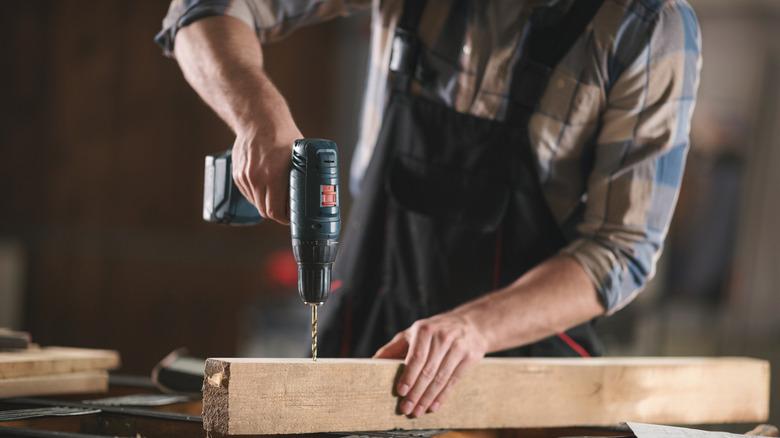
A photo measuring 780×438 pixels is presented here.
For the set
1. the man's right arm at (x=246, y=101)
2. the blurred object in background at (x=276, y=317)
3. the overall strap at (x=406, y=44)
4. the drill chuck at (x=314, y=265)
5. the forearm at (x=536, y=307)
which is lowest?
the blurred object in background at (x=276, y=317)

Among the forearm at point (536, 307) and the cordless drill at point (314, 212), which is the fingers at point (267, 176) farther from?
the forearm at point (536, 307)

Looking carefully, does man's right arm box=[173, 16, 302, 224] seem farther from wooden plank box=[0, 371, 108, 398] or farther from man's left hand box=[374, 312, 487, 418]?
wooden plank box=[0, 371, 108, 398]

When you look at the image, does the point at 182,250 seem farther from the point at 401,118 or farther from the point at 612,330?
the point at 401,118

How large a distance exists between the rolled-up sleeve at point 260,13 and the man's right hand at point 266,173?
34cm

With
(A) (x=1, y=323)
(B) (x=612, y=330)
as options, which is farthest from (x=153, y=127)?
(B) (x=612, y=330)

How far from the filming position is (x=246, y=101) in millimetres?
1158

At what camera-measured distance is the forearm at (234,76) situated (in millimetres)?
1112

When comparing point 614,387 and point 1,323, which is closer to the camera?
point 614,387

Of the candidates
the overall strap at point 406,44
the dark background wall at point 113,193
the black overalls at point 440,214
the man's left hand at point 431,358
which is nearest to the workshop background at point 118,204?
the dark background wall at point 113,193

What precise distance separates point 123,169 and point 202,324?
1001 mm

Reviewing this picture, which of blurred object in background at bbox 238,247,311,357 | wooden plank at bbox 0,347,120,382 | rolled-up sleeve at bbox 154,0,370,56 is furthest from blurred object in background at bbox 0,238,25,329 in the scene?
rolled-up sleeve at bbox 154,0,370,56

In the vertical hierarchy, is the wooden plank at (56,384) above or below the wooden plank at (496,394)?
below

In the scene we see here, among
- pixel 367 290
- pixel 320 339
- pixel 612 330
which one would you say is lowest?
pixel 612 330

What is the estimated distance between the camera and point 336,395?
1019mm
